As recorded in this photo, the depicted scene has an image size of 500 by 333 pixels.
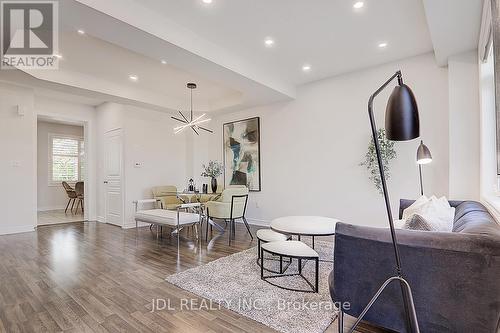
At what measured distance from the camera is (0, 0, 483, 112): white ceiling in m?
2.77

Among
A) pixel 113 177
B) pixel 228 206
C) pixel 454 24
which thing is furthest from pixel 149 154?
pixel 454 24

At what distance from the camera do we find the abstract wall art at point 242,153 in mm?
6172

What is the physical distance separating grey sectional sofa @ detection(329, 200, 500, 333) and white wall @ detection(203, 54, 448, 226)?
277 centimetres

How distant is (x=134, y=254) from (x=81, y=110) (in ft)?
16.2

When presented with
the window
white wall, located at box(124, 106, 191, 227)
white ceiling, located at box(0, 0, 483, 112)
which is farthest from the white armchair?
the window

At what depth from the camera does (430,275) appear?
4.48ft

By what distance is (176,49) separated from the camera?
3.30 meters

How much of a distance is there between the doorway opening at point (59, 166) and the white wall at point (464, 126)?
940 centimetres

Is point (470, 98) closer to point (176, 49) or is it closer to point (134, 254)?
point (176, 49)

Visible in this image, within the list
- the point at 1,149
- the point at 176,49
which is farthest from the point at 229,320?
the point at 1,149

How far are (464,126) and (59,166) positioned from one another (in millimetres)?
11066

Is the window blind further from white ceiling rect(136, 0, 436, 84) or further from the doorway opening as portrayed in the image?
white ceiling rect(136, 0, 436, 84)

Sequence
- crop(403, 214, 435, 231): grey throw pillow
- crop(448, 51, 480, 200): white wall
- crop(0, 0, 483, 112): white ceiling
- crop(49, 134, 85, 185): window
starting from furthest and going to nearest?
1. crop(49, 134, 85, 185): window
2. crop(448, 51, 480, 200): white wall
3. crop(0, 0, 483, 112): white ceiling
4. crop(403, 214, 435, 231): grey throw pillow

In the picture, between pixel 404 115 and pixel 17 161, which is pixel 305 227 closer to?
pixel 404 115
